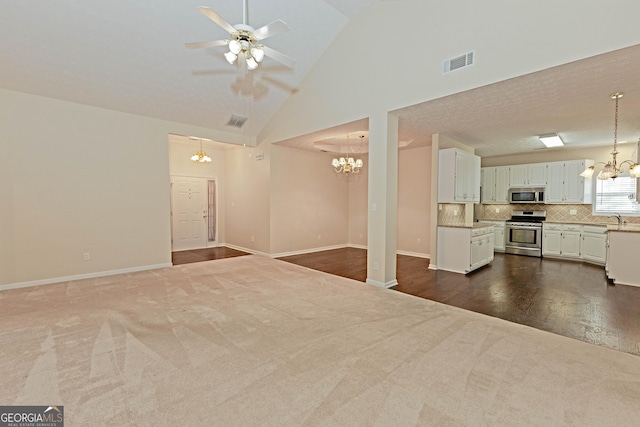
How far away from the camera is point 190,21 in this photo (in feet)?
13.4

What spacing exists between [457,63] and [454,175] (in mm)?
2599

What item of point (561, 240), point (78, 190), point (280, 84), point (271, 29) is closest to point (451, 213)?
point (561, 240)

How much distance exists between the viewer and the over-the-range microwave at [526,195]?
7277mm

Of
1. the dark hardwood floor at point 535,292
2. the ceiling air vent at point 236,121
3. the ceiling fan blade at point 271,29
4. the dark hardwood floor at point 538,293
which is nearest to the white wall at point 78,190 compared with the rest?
the ceiling air vent at point 236,121

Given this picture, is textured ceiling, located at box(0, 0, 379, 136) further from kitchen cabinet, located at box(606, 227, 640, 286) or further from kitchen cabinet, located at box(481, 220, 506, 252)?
kitchen cabinet, located at box(481, 220, 506, 252)

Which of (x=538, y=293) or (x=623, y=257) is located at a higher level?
(x=623, y=257)

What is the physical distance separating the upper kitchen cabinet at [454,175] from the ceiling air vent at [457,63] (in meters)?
2.35

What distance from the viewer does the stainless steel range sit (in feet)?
23.4

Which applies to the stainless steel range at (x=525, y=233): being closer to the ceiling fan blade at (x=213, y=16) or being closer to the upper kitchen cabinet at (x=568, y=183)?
the upper kitchen cabinet at (x=568, y=183)

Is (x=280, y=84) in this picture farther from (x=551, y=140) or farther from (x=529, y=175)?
(x=529, y=175)

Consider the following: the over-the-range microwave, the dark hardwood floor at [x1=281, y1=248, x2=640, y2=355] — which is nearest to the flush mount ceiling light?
the over-the-range microwave

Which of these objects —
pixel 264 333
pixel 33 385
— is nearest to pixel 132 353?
pixel 33 385

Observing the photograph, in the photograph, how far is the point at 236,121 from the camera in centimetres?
659

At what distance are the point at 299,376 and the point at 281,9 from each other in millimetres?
4923
